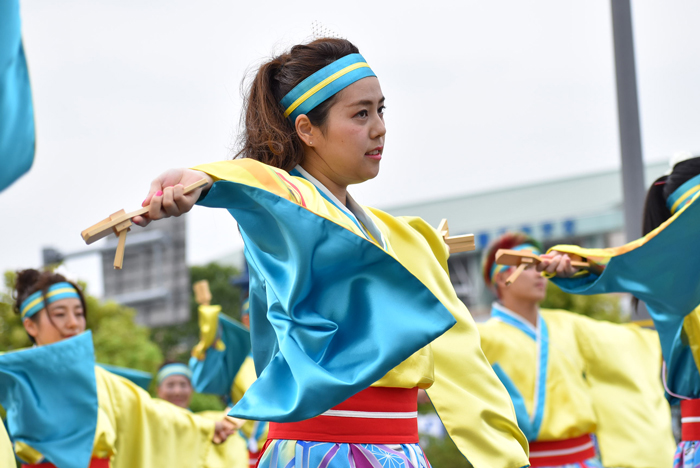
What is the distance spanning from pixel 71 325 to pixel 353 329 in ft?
8.72

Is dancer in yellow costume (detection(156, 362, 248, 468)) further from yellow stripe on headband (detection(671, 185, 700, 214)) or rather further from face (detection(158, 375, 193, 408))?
yellow stripe on headband (detection(671, 185, 700, 214))

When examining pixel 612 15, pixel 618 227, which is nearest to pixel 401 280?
pixel 612 15

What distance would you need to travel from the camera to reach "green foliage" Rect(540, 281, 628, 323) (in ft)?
44.7

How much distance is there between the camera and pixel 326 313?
181cm

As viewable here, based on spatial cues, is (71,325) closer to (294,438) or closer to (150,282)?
(294,438)

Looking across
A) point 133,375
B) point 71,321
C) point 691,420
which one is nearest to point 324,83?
point 691,420

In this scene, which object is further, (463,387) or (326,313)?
(463,387)

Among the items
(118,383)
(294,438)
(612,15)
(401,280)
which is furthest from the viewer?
(612,15)

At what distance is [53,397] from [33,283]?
75 centimetres

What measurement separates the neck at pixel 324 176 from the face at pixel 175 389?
202 inches

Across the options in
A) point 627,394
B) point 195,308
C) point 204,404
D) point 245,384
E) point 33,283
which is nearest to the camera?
point 33,283

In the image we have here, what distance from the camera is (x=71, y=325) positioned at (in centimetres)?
412

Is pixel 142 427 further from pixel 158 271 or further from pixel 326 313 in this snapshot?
pixel 158 271

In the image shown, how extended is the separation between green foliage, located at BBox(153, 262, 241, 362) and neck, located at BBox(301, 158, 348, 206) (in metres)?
25.7
